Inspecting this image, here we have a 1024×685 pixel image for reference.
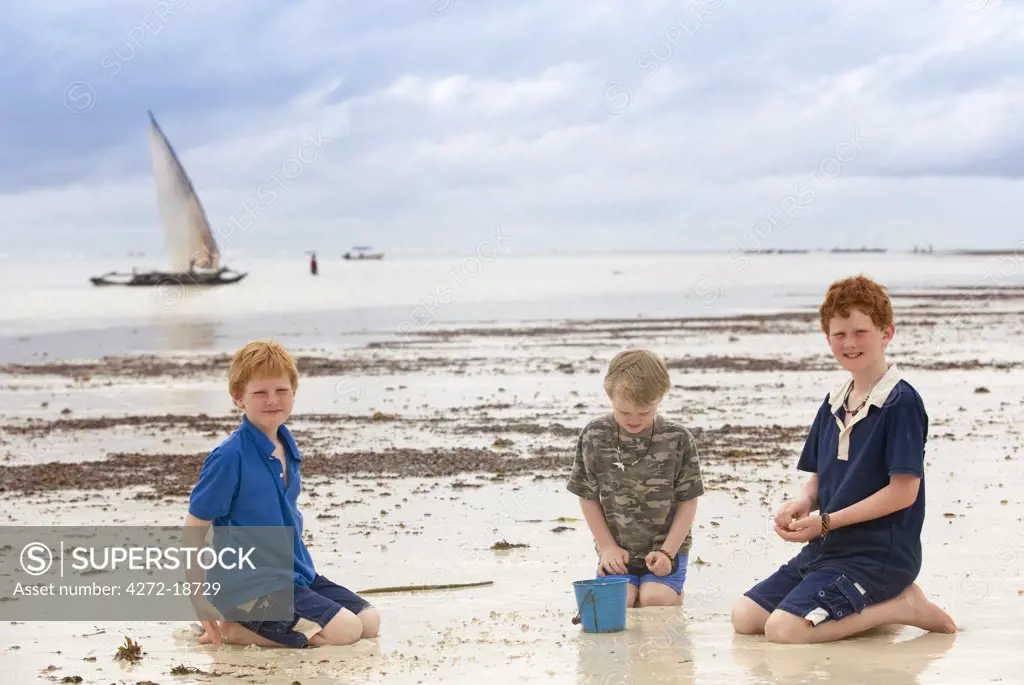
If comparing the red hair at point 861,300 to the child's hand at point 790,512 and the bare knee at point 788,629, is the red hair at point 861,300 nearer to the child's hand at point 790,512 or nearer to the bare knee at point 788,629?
the child's hand at point 790,512

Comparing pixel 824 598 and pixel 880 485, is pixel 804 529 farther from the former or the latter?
pixel 880 485

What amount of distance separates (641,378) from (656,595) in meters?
1.01

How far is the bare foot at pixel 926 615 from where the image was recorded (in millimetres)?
5410

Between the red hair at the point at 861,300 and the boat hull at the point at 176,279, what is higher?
the boat hull at the point at 176,279

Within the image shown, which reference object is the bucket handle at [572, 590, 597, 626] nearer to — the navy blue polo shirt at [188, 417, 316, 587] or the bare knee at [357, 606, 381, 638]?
the bare knee at [357, 606, 381, 638]

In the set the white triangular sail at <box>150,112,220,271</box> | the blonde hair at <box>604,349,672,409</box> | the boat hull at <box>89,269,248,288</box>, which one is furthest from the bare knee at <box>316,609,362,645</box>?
the boat hull at <box>89,269,248,288</box>

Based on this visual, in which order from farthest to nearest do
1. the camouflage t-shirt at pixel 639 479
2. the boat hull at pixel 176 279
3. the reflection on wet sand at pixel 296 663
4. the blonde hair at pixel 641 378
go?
the boat hull at pixel 176 279 → the camouflage t-shirt at pixel 639 479 → the blonde hair at pixel 641 378 → the reflection on wet sand at pixel 296 663

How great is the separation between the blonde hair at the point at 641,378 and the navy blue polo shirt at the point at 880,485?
82 cm

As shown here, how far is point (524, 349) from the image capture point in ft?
78.4

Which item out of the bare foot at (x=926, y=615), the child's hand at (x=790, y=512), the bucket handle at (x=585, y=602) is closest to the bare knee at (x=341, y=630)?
the bucket handle at (x=585, y=602)

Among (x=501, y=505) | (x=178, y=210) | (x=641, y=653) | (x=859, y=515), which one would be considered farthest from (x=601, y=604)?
(x=178, y=210)

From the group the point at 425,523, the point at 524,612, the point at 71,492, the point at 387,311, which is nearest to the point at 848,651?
the point at 524,612

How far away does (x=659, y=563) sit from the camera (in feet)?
19.6

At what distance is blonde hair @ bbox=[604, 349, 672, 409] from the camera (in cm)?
586
